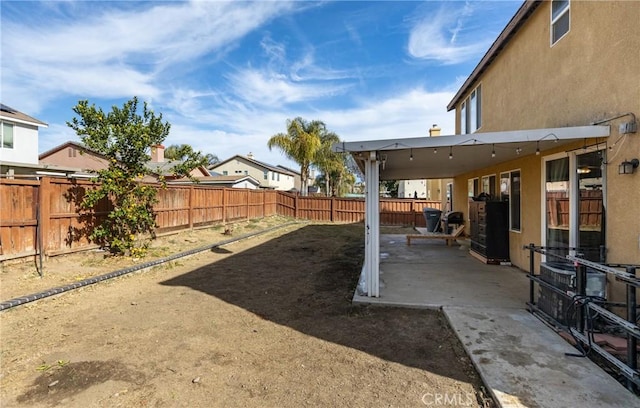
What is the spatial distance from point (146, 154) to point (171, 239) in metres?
3.37

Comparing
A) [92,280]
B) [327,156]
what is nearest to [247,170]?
[327,156]

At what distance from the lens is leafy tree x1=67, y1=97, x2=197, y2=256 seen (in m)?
7.52

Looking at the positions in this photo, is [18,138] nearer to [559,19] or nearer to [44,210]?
[44,210]

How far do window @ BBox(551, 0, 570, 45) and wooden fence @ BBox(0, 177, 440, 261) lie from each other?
10.3m

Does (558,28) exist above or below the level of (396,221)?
above

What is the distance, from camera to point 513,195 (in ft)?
23.9

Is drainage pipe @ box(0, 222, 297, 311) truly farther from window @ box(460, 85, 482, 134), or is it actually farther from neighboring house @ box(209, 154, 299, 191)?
neighboring house @ box(209, 154, 299, 191)

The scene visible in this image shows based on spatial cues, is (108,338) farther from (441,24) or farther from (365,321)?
(441,24)

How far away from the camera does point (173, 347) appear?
12.1 ft

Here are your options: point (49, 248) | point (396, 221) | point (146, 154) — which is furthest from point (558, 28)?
point (396, 221)

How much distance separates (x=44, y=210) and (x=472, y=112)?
38.5ft

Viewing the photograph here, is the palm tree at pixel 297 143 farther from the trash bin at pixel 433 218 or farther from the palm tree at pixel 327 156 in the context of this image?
the trash bin at pixel 433 218

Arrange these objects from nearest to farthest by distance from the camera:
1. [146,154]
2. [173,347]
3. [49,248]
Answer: [173,347], [49,248], [146,154]

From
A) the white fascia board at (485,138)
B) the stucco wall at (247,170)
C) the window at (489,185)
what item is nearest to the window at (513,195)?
the window at (489,185)
